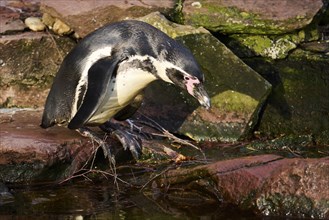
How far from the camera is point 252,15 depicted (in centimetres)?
670

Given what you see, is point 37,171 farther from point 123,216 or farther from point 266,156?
point 266,156

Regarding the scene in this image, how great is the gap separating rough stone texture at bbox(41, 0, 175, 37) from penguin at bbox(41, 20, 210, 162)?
1.24 metres

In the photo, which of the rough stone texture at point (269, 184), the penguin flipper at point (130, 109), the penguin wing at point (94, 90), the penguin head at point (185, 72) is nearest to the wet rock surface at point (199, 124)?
the rough stone texture at point (269, 184)

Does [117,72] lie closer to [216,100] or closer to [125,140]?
[125,140]

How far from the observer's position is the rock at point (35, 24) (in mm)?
6820

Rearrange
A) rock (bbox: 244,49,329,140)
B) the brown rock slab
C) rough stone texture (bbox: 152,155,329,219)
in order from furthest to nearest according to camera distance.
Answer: rock (bbox: 244,49,329,140)
the brown rock slab
rough stone texture (bbox: 152,155,329,219)

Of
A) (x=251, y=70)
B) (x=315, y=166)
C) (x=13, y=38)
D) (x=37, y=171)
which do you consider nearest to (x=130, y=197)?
(x=37, y=171)

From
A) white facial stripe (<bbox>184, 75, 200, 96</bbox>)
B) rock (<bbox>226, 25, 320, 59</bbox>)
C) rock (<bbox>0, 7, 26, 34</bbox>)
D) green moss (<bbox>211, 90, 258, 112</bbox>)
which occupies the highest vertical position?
white facial stripe (<bbox>184, 75, 200, 96</bbox>)

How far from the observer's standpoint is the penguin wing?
200 inches

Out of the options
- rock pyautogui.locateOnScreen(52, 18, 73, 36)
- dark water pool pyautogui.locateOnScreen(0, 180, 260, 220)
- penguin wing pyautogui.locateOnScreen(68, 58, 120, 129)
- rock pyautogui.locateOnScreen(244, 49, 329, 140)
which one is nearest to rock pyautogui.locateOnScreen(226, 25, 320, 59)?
rock pyautogui.locateOnScreen(244, 49, 329, 140)

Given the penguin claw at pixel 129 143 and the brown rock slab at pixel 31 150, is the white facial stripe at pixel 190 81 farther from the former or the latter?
the brown rock slab at pixel 31 150

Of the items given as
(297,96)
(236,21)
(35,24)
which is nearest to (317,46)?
(297,96)

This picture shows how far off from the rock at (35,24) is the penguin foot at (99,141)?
1587mm

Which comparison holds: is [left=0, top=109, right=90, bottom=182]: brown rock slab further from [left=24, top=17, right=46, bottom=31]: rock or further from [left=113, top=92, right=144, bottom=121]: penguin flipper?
→ [left=24, top=17, right=46, bottom=31]: rock
